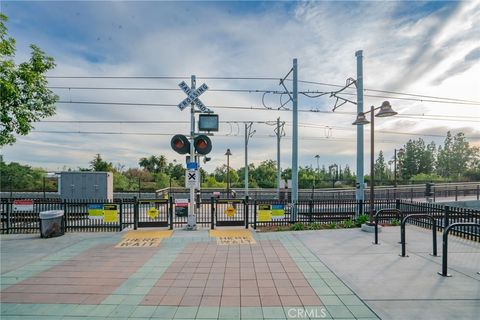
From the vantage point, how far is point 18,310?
4164 mm

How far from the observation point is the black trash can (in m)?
9.02

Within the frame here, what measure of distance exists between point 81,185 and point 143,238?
11.3 m

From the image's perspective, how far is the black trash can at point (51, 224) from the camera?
29.6 ft

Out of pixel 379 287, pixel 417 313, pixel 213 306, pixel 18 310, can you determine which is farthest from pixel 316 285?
pixel 18 310

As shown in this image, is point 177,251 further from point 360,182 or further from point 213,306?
point 360,182

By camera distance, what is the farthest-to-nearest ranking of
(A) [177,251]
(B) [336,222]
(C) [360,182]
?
1. (C) [360,182]
2. (B) [336,222]
3. (A) [177,251]

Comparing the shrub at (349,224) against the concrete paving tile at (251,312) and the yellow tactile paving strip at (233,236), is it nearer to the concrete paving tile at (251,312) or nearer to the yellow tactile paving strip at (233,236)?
the yellow tactile paving strip at (233,236)

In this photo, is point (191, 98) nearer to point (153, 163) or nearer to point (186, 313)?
point (186, 313)

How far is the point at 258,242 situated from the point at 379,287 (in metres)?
4.08

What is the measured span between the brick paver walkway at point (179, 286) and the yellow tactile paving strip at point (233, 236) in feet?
2.92

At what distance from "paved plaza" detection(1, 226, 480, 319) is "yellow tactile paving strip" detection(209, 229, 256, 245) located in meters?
0.13

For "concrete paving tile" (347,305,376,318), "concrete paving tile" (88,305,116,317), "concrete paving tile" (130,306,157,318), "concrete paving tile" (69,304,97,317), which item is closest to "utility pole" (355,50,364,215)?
"concrete paving tile" (347,305,376,318)

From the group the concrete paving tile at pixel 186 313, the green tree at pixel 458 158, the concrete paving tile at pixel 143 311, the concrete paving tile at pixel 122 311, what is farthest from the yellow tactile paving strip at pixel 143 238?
the green tree at pixel 458 158

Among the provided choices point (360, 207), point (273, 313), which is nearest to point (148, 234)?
point (273, 313)
